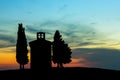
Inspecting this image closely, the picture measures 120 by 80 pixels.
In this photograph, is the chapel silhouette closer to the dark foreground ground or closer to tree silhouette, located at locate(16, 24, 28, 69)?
the dark foreground ground

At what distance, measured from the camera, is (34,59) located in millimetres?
24766

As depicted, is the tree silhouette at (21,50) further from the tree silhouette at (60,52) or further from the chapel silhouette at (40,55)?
the chapel silhouette at (40,55)

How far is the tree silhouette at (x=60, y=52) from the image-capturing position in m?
64.9

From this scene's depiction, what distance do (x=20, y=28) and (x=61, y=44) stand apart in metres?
10.5

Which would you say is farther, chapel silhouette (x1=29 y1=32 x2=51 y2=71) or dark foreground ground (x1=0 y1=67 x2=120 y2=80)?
dark foreground ground (x1=0 y1=67 x2=120 y2=80)

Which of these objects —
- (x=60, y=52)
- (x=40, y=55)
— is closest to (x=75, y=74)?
(x=60, y=52)

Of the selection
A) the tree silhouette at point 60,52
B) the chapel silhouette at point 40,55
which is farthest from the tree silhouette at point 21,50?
the chapel silhouette at point 40,55

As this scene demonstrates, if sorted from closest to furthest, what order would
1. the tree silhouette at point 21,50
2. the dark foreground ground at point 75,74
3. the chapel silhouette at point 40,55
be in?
1. the chapel silhouette at point 40,55
2. the dark foreground ground at point 75,74
3. the tree silhouette at point 21,50

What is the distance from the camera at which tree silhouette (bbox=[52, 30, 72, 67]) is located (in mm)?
64875

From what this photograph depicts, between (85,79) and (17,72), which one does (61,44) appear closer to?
(17,72)

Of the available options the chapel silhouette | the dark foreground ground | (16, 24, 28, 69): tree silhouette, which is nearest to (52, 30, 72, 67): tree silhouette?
(16, 24, 28, 69): tree silhouette

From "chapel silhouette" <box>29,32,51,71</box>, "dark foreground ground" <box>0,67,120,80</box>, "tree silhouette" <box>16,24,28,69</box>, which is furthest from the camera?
"tree silhouette" <box>16,24,28,69</box>

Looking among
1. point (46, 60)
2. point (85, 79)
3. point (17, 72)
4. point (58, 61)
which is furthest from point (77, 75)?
point (46, 60)

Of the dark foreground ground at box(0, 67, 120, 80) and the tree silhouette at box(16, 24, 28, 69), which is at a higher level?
the tree silhouette at box(16, 24, 28, 69)
